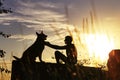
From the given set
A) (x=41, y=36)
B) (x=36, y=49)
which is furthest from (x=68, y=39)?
(x=36, y=49)

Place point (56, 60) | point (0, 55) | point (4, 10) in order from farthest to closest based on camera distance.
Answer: point (4, 10) < point (0, 55) < point (56, 60)

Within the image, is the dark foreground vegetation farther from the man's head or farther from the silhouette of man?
the man's head

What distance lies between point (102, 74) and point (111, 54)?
0.80 metres

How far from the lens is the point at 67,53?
13500 millimetres

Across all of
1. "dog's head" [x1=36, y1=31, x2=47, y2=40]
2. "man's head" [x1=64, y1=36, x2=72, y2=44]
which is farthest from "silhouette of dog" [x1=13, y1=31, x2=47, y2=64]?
"man's head" [x1=64, y1=36, x2=72, y2=44]

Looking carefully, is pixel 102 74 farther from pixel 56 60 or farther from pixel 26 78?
pixel 26 78

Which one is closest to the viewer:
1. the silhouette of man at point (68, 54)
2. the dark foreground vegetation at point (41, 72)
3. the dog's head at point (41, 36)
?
the dark foreground vegetation at point (41, 72)

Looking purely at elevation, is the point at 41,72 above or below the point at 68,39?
below

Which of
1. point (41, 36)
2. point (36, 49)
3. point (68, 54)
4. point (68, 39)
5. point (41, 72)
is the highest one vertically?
point (41, 36)

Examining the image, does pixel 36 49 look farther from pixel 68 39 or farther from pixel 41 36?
pixel 68 39

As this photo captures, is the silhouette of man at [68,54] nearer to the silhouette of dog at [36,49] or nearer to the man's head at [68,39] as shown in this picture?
the man's head at [68,39]

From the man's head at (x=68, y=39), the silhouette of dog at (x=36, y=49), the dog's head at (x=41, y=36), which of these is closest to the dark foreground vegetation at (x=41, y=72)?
the silhouette of dog at (x=36, y=49)

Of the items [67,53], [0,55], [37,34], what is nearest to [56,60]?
[67,53]

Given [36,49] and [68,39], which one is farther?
[36,49]
